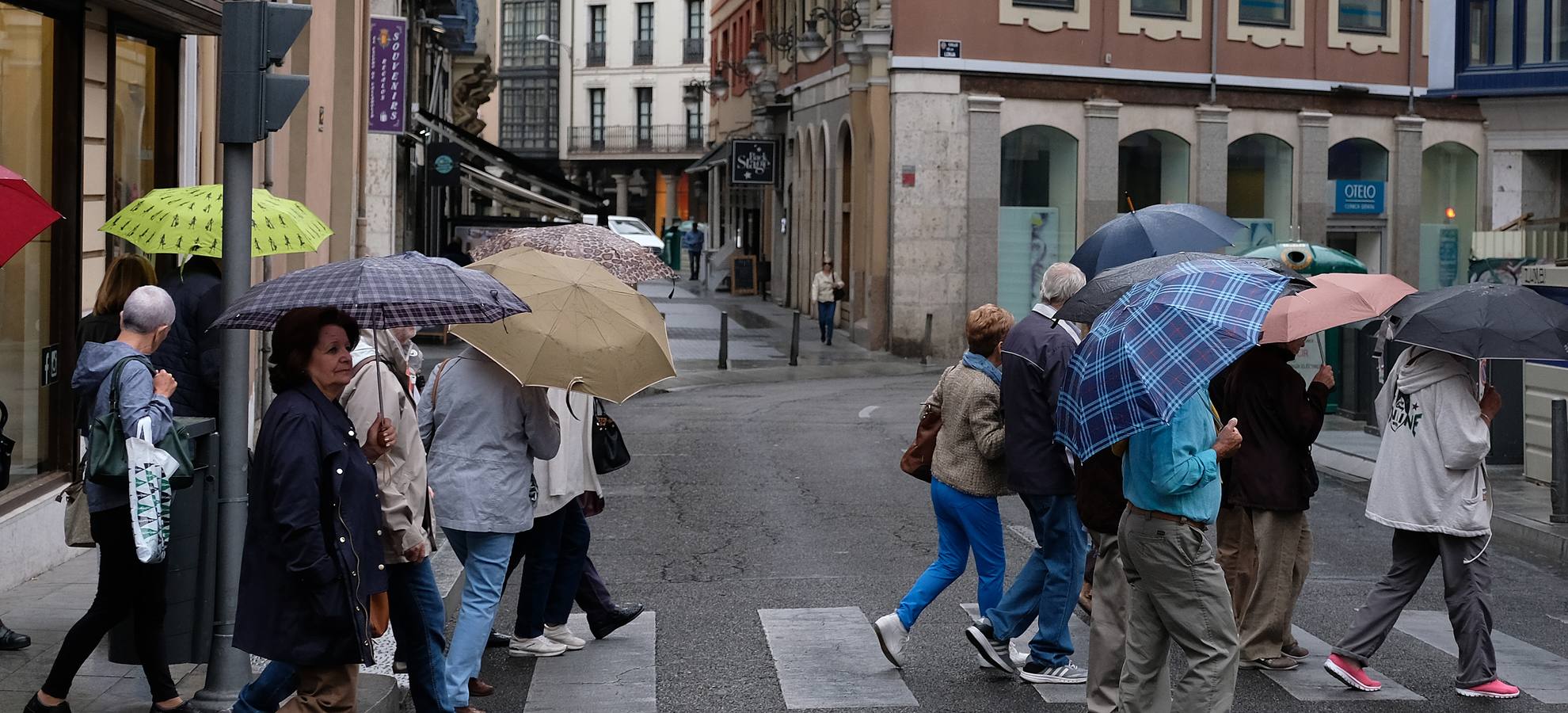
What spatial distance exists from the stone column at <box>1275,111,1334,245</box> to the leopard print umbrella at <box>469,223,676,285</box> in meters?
26.0

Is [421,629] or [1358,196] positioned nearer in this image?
[421,629]

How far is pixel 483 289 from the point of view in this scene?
19.9 ft

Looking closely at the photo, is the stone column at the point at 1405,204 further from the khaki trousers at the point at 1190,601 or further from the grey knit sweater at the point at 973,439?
the khaki trousers at the point at 1190,601

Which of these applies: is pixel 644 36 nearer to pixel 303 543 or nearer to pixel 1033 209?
pixel 1033 209

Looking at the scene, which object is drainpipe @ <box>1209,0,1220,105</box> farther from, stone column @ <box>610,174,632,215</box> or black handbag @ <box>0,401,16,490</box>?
stone column @ <box>610,174,632,215</box>

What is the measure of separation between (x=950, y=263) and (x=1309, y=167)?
777 cm

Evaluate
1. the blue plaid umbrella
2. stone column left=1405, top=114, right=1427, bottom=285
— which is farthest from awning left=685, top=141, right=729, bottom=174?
the blue plaid umbrella

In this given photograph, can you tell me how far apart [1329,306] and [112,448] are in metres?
4.98

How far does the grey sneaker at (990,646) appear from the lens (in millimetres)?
7480

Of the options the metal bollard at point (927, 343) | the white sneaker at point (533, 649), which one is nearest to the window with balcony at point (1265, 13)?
the metal bollard at point (927, 343)

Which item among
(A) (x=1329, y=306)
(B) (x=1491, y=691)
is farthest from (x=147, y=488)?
(B) (x=1491, y=691)

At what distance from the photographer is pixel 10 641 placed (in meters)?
7.52

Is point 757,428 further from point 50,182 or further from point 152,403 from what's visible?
point 152,403

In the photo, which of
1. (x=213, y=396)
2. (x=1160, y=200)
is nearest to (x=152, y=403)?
(x=213, y=396)
